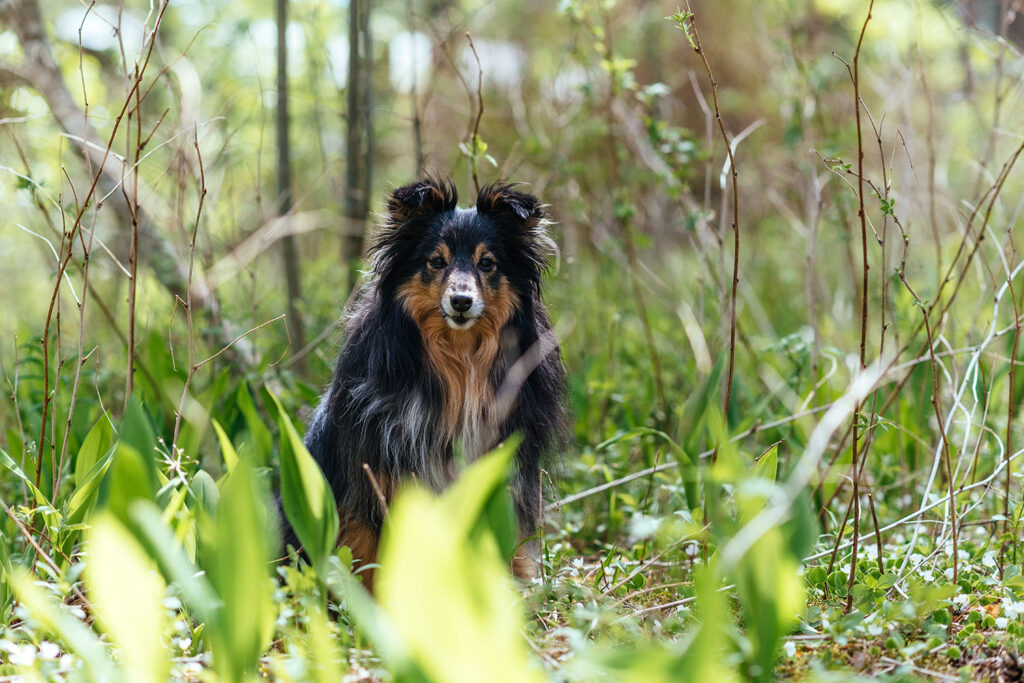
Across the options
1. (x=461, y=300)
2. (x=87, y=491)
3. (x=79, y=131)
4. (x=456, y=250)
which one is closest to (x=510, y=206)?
(x=456, y=250)

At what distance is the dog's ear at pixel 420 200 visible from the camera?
10.6 ft

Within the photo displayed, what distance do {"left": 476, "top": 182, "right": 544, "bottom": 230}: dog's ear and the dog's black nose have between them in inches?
15.9

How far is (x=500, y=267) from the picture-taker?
3.35m

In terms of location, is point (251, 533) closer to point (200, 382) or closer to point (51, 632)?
point (51, 632)

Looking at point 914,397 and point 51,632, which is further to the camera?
point 914,397

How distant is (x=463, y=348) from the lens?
3.37 metres

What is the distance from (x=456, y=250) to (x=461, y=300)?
0.89 ft

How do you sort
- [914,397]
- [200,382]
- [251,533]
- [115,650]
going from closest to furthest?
[251,533]
[115,650]
[914,397]
[200,382]

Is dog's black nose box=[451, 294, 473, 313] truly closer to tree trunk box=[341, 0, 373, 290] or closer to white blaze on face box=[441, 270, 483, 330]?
white blaze on face box=[441, 270, 483, 330]

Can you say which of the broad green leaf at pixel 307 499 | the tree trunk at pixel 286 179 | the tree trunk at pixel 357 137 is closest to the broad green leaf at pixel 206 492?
the broad green leaf at pixel 307 499

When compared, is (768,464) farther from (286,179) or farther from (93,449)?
(286,179)

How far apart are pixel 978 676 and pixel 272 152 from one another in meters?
8.26

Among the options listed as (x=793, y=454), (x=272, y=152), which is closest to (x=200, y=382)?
(x=793, y=454)

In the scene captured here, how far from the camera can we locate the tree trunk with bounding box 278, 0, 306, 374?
4484 mm
